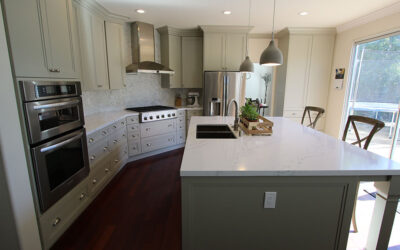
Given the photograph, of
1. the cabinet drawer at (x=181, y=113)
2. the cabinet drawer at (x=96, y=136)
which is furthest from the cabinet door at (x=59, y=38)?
the cabinet drawer at (x=181, y=113)

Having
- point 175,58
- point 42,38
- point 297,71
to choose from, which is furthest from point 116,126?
point 297,71

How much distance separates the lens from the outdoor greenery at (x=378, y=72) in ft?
10.1

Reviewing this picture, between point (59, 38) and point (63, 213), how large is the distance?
1548 millimetres

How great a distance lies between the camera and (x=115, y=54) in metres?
3.30

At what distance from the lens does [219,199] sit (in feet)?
4.20

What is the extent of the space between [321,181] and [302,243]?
0.47 metres

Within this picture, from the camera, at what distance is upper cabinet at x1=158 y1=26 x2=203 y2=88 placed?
421cm

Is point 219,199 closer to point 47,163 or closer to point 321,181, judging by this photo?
point 321,181

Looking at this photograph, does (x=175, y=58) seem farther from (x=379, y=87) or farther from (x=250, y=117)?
(x=379, y=87)

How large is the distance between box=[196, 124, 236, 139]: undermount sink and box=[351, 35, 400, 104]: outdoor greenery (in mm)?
2767

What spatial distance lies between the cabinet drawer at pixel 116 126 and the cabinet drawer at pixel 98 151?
7.4 inches

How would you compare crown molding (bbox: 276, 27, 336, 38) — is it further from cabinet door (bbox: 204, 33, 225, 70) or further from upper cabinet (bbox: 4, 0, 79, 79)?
upper cabinet (bbox: 4, 0, 79, 79)

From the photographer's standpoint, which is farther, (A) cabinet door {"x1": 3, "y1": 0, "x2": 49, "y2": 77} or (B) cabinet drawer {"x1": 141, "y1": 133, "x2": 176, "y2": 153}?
(B) cabinet drawer {"x1": 141, "y1": 133, "x2": 176, "y2": 153}

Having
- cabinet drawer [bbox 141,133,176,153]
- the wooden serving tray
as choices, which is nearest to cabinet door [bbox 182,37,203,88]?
cabinet drawer [bbox 141,133,176,153]
